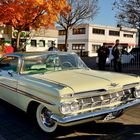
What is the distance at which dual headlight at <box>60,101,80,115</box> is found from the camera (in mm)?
4586

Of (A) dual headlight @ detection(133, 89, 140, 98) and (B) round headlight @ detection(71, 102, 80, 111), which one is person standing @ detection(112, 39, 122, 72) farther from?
(B) round headlight @ detection(71, 102, 80, 111)

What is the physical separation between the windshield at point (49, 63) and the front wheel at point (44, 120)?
1.01m

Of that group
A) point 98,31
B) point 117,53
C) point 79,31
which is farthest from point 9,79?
point 98,31

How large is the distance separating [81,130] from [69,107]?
93 centimetres

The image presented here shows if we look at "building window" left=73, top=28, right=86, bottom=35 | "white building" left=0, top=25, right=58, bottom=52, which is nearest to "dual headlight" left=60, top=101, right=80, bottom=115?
"white building" left=0, top=25, right=58, bottom=52

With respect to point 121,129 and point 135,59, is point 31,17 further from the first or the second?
point 121,129

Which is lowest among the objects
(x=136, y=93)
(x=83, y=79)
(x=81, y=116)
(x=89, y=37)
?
(x=81, y=116)

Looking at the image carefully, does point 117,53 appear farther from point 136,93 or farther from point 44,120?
point 44,120

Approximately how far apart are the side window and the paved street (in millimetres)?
1103

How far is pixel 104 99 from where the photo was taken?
16.4 feet

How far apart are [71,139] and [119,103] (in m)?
1.04

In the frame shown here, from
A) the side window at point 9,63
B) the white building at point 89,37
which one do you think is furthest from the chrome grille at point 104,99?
the white building at point 89,37

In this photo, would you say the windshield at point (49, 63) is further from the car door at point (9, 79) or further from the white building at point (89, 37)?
the white building at point (89, 37)

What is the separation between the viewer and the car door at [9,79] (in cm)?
607
